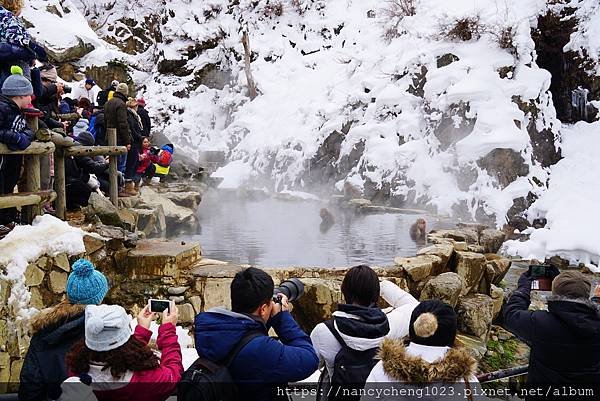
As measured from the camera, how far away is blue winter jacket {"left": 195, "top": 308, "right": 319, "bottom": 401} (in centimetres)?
209

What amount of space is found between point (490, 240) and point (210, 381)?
6458 mm

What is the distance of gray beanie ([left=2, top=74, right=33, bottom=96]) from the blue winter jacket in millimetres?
2656

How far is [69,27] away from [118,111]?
23.6 ft

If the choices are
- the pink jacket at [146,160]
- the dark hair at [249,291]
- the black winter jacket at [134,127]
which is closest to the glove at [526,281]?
the dark hair at [249,291]

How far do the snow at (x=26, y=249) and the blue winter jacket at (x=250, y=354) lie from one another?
2.20 m

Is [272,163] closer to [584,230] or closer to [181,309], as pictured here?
[584,230]

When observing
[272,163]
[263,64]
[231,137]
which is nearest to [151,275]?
[272,163]

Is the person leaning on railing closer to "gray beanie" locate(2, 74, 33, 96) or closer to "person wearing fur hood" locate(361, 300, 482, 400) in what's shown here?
"gray beanie" locate(2, 74, 33, 96)

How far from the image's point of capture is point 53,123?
5.34 m

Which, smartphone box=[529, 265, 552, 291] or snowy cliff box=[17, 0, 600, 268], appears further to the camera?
snowy cliff box=[17, 0, 600, 268]

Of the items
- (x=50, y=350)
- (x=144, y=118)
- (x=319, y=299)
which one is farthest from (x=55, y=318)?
(x=144, y=118)

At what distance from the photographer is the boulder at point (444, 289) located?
17.4ft

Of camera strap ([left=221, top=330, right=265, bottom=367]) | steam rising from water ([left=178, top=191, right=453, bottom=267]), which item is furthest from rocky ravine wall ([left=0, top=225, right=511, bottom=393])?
camera strap ([left=221, top=330, right=265, bottom=367])

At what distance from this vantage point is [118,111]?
22.0 feet
